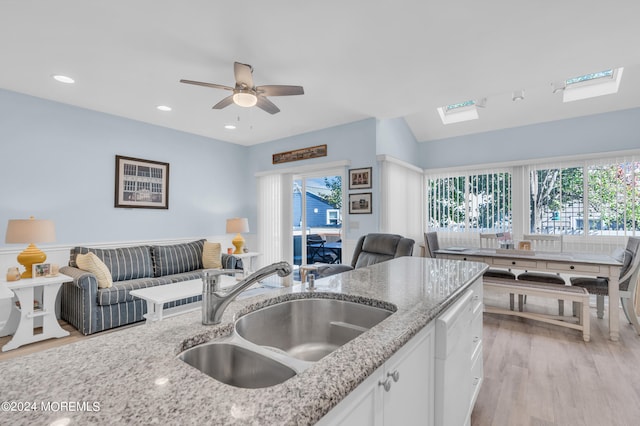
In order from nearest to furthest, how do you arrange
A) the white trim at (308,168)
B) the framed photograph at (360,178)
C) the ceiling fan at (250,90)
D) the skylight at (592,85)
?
Answer: the ceiling fan at (250,90), the skylight at (592,85), the framed photograph at (360,178), the white trim at (308,168)

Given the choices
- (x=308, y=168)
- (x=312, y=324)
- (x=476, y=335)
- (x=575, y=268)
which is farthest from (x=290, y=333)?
(x=308, y=168)

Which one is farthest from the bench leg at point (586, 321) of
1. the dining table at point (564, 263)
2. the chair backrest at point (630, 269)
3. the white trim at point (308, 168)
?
the white trim at point (308, 168)

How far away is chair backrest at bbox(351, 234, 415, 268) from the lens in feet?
A: 11.6

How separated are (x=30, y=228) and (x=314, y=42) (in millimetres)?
3273

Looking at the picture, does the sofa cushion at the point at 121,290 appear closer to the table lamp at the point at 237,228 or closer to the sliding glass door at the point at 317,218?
the table lamp at the point at 237,228

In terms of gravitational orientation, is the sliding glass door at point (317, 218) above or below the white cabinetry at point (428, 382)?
above

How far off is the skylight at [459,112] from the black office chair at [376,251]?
260 centimetres

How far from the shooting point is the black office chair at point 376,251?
139 inches

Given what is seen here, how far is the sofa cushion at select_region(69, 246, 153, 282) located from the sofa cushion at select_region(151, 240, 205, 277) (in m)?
0.09

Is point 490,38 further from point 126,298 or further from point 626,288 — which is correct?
point 126,298

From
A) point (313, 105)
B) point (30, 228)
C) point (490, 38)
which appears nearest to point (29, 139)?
point (30, 228)

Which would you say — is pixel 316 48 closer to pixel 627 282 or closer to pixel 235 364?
pixel 235 364

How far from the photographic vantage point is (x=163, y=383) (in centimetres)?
67

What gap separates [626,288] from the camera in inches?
126
